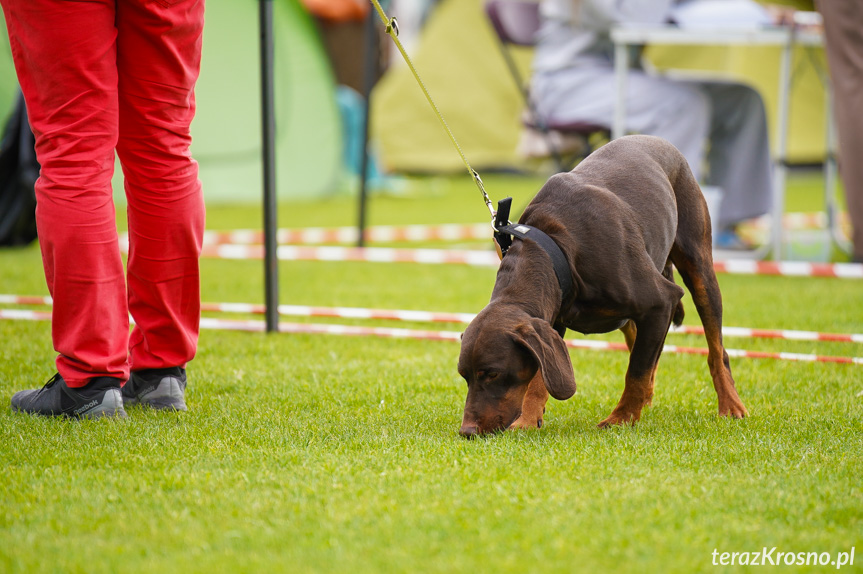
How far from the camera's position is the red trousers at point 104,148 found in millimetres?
2891

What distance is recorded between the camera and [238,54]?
11.6 metres

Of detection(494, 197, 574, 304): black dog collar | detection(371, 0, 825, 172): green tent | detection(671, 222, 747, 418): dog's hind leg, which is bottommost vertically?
detection(371, 0, 825, 172): green tent

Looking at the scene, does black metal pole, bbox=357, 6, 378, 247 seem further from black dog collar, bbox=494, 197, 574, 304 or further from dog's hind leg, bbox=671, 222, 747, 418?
black dog collar, bbox=494, 197, 574, 304

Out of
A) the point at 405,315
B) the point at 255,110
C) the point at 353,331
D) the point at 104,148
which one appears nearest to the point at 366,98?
the point at 405,315

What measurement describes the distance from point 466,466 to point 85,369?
120cm

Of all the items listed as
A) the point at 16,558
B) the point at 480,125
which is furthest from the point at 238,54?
the point at 16,558

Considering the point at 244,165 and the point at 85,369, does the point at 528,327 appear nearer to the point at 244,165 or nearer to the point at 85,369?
the point at 85,369

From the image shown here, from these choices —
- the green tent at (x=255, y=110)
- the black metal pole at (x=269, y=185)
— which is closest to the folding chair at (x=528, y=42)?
the black metal pole at (x=269, y=185)

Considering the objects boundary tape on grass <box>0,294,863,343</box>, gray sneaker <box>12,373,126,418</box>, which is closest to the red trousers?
gray sneaker <box>12,373,126,418</box>

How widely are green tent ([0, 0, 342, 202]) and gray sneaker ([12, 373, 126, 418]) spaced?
803 cm

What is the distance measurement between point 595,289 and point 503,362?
15.5 inches

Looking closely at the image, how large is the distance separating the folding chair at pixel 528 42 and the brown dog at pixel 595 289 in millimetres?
3721

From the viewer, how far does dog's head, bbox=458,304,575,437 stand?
8.87 ft

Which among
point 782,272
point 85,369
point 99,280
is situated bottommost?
point 782,272
